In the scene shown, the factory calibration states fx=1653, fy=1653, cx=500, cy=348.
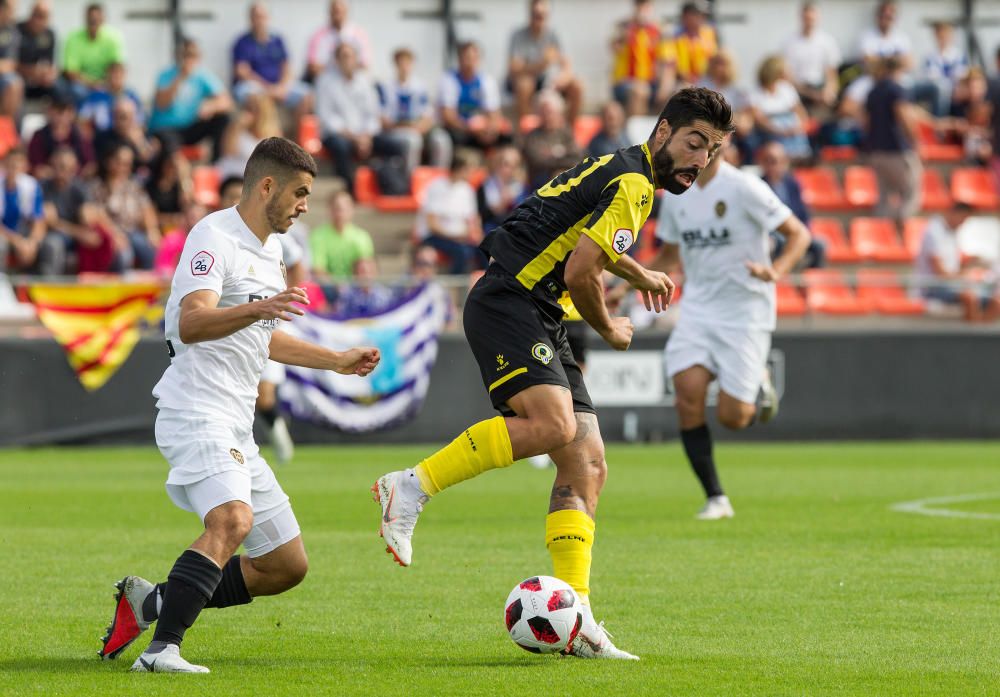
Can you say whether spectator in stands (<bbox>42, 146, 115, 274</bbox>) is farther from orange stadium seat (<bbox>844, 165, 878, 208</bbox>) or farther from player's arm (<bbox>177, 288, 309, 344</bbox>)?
player's arm (<bbox>177, 288, 309, 344</bbox>)

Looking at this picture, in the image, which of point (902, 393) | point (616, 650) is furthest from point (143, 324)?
point (616, 650)

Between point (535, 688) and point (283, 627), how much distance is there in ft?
5.68

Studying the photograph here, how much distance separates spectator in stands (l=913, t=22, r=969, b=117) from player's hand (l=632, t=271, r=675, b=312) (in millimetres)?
18972

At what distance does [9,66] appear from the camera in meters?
20.5

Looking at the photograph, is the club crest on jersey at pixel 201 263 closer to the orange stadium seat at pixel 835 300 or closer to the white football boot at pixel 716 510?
the white football boot at pixel 716 510

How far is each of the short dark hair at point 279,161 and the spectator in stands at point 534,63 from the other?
16670mm

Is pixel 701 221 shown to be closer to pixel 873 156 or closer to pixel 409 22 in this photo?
pixel 873 156

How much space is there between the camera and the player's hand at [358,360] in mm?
6082

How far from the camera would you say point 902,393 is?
19141 millimetres

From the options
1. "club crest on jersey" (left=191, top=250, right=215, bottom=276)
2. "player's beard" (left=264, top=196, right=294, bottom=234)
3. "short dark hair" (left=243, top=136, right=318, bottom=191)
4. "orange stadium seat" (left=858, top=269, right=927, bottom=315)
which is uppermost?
"short dark hair" (left=243, top=136, right=318, bottom=191)

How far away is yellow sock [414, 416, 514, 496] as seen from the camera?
6344 mm

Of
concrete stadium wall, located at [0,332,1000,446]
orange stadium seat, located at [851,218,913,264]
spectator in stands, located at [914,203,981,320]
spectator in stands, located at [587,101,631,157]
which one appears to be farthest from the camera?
orange stadium seat, located at [851,218,913,264]

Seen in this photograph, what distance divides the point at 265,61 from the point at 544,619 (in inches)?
666

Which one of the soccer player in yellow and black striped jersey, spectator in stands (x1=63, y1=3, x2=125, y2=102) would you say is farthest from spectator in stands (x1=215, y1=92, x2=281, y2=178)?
the soccer player in yellow and black striped jersey
